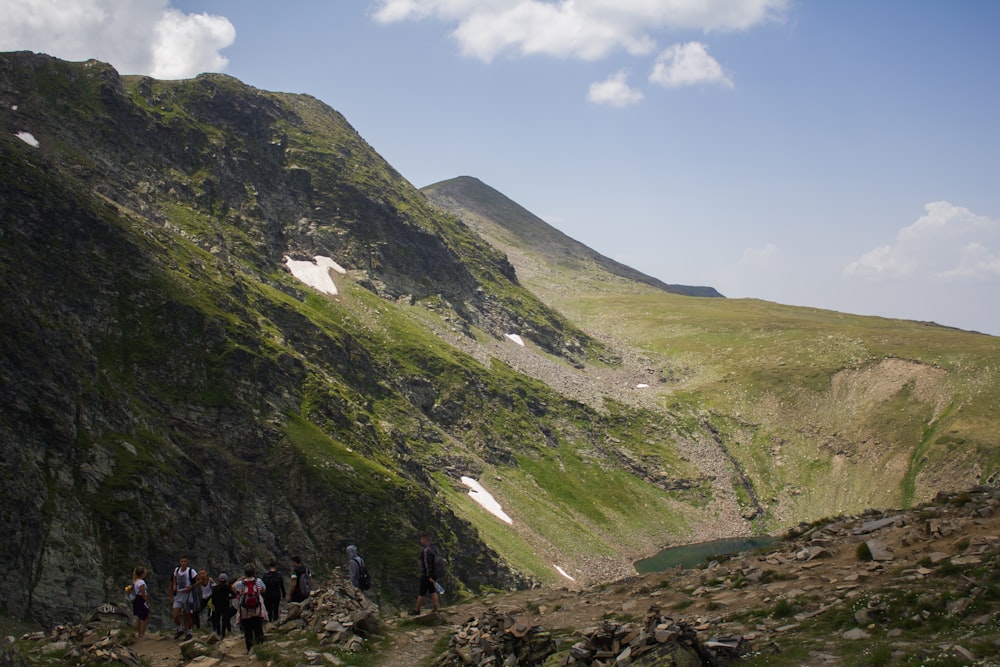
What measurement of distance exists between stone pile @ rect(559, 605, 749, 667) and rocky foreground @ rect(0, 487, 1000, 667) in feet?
0.14

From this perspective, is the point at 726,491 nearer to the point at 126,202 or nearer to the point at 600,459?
the point at 600,459

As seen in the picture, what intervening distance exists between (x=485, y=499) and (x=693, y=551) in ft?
146

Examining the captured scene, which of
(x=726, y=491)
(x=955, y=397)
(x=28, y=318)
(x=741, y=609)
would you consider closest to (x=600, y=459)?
(x=726, y=491)

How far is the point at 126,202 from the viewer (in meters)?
135

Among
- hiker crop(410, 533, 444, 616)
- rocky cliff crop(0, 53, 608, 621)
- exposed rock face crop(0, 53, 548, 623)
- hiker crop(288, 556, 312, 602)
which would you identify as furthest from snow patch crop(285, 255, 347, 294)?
hiker crop(410, 533, 444, 616)

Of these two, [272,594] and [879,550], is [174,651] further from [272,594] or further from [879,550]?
[879,550]

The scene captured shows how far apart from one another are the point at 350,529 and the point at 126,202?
88995mm

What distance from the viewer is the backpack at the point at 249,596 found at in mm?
28703

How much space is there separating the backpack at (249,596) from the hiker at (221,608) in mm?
3555

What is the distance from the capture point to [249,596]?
94.7 ft

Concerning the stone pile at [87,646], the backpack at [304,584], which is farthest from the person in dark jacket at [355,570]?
the stone pile at [87,646]

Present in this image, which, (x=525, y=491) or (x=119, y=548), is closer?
(x=119, y=548)

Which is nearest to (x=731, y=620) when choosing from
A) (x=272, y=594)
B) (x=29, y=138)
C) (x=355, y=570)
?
(x=355, y=570)

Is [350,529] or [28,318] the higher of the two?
[28,318]
